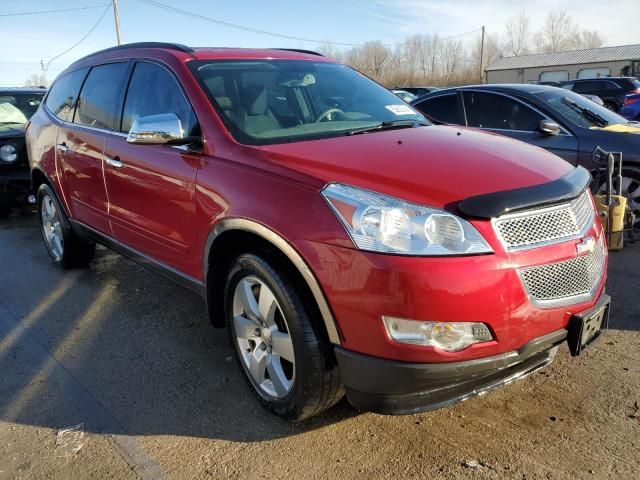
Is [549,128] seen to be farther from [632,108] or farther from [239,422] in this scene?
[632,108]

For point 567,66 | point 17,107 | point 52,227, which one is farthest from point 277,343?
point 567,66

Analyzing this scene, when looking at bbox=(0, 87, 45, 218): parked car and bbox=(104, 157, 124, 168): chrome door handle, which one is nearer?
bbox=(104, 157, 124, 168): chrome door handle

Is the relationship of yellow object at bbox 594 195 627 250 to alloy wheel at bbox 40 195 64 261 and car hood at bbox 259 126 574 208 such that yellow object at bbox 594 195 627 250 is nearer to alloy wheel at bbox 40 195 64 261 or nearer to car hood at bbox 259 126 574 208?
car hood at bbox 259 126 574 208

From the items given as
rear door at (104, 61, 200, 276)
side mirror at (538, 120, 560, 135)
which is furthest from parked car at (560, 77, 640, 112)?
rear door at (104, 61, 200, 276)

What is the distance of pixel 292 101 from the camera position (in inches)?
129

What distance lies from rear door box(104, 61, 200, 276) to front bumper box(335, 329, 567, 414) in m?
1.31

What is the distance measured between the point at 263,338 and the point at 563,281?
1.42 m

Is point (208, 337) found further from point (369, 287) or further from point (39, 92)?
point (39, 92)

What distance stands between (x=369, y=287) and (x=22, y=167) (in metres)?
6.74

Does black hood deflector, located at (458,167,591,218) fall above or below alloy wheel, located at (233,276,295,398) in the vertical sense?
above

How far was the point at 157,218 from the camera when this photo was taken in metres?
3.34

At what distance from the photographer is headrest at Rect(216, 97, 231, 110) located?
9.87 feet

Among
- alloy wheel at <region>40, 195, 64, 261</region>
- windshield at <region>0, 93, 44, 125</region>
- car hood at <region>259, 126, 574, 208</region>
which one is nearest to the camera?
car hood at <region>259, 126, 574, 208</region>

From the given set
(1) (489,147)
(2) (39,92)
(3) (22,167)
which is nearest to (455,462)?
(1) (489,147)
